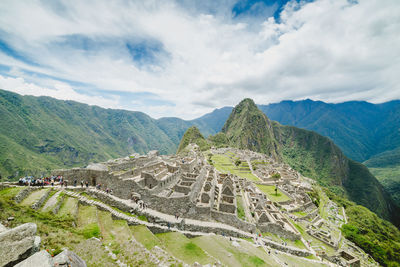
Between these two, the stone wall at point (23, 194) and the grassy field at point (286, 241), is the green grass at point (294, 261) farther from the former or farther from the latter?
the stone wall at point (23, 194)

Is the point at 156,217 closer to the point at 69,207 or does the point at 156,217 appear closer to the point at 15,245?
the point at 69,207

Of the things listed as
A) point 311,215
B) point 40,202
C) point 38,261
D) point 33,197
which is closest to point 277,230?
point 311,215

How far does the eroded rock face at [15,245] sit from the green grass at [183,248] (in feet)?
43.3

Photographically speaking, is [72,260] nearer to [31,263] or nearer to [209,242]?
[31,263]

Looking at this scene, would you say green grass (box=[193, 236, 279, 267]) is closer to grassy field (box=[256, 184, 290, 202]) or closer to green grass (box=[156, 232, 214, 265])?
green grass (box=[156, 232, 214, 265])

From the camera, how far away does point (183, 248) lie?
1794 centimetres

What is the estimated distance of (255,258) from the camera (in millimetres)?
17828

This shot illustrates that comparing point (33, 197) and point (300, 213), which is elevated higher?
point (33, 197)

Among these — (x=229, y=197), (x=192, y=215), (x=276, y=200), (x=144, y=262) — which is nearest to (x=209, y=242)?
(x=192, y=215)

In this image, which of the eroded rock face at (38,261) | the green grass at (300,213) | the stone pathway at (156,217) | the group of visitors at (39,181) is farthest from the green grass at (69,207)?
the green grass at (300,213)

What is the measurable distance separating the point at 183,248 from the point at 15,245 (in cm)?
1489

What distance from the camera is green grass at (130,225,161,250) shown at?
17530 millimetres

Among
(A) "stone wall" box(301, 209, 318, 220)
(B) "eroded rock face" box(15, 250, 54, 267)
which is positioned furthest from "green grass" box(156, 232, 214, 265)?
(A) "stone wall" box(301, 209, 318, 220)

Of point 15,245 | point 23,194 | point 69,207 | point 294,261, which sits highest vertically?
point 15,245
